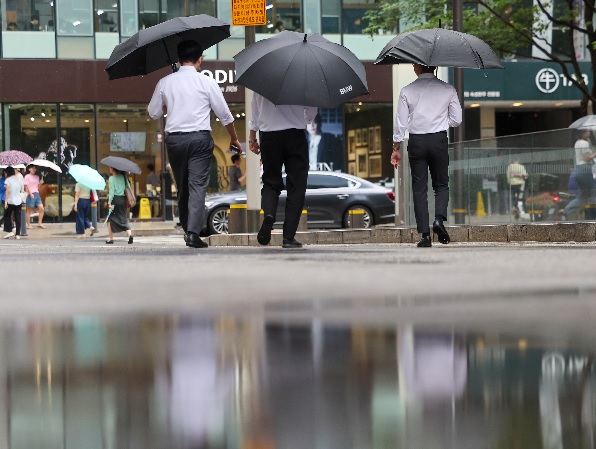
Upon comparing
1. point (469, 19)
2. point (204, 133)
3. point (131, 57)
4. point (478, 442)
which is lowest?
point (478, 442)

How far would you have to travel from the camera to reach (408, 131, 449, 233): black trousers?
1168 centimetres

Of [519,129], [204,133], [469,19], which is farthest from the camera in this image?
[519,129]

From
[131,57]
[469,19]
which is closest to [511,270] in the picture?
[131,57]

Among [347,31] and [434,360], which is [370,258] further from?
[347,31]

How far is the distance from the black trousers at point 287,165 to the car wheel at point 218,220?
57.3ft

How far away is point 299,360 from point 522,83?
36362mm

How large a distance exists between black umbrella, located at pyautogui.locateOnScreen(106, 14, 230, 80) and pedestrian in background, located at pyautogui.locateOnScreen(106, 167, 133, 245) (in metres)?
11.6

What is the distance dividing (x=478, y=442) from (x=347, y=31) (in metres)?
36.4

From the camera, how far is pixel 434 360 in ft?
14.1

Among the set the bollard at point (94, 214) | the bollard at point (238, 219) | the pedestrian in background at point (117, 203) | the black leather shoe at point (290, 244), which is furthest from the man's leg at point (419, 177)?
the bollard at point (94, 214)

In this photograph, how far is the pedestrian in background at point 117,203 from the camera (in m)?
24.5

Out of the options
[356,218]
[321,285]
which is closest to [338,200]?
[356,218]

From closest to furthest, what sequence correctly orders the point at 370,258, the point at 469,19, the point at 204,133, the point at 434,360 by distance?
the point at 434,360, the point at 370,258, the point at 204,133, the point at 469,19

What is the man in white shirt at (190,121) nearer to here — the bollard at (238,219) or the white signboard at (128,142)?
the bollard at (238,219)
